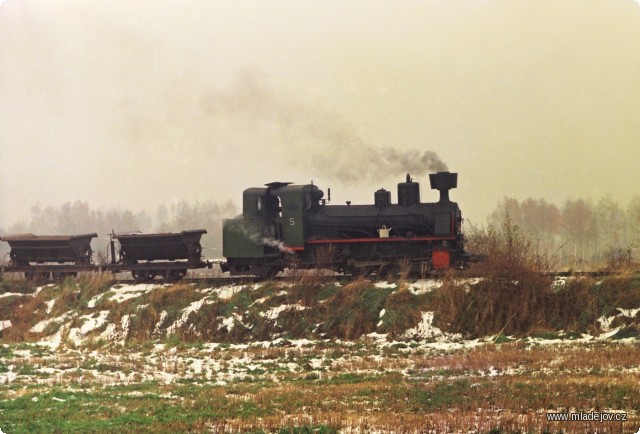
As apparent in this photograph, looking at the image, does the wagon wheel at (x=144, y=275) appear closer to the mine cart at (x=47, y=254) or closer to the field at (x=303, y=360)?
the field at (x=303, y=360)

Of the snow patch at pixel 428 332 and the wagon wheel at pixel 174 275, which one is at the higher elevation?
the wagon wheel at pixel 174 275

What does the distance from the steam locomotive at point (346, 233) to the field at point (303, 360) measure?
106 centimetres

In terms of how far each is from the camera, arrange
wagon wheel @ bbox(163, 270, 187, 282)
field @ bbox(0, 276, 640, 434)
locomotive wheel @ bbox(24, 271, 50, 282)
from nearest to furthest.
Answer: field @ bbox(0, 276, 640, 434) < wagon wheel @ bbox(163, 270, 187, 282) < locomotive wheel @ bbox(24, 271, 50, 282)

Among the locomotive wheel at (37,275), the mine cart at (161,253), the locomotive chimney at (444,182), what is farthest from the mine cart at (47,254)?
the locomotive chimney at (444,182)

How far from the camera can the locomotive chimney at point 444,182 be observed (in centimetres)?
1995

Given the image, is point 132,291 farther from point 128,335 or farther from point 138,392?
point 138,392

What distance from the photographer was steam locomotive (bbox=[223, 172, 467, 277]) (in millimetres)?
20031

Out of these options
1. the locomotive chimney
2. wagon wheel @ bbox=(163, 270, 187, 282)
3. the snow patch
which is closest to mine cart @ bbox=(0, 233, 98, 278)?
wagon wheel @ bbox=(163, 270, 187, 282)

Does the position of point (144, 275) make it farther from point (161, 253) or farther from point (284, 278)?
point (284, 278)

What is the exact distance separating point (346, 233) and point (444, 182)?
10.3 feet

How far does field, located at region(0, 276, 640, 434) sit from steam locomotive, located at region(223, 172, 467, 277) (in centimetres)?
106

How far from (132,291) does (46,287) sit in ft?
10.6

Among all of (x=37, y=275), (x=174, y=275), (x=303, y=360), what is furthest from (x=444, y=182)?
(x=37, y=275)

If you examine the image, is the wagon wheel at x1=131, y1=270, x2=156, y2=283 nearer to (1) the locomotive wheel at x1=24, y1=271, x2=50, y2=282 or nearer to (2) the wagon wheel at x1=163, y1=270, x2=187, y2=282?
(2) the wagon wheel at x1=163, y1=270, x2=187, y2=282
